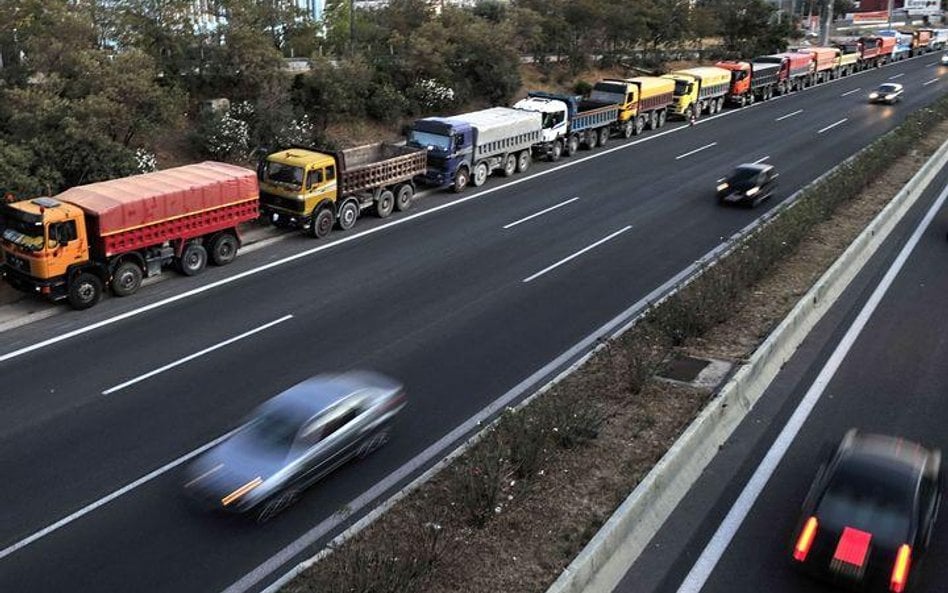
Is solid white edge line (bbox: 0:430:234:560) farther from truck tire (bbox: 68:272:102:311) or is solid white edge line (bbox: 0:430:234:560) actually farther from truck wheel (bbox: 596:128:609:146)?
truck wheel (bbox: 596:128:609:146)

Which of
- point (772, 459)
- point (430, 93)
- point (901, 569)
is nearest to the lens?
point (901, 569)

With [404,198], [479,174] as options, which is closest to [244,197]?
[404,198]

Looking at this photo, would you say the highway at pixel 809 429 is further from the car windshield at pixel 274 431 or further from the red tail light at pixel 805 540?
the car windshield at pixel 274 431

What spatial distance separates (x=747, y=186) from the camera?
26.0 meters

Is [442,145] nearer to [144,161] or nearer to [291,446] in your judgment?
[144,161]

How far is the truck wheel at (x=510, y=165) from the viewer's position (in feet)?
102

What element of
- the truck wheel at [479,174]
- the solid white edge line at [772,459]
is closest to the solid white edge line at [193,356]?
the solid white edge line at [772,459]

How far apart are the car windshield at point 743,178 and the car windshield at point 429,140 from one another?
9.57 meters

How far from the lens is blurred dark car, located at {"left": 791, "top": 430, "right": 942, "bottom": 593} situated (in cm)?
808

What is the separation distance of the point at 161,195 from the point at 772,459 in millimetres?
14543

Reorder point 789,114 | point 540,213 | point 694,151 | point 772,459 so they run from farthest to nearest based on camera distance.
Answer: point 789,114
point 694,151
point 540,213
point 772,459

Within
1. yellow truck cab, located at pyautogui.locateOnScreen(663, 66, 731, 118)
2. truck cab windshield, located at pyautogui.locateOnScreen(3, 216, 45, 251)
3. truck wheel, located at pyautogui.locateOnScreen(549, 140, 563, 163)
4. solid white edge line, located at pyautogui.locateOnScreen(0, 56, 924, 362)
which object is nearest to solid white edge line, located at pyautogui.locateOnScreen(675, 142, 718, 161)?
solid white edge line, located at pyautogui.locateOnScreen(0, 56, 924, 362)

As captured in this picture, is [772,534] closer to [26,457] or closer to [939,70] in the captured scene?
[26,457]

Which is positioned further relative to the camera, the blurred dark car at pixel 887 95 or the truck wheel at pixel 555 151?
the blurred dark car at pixel 887 95
